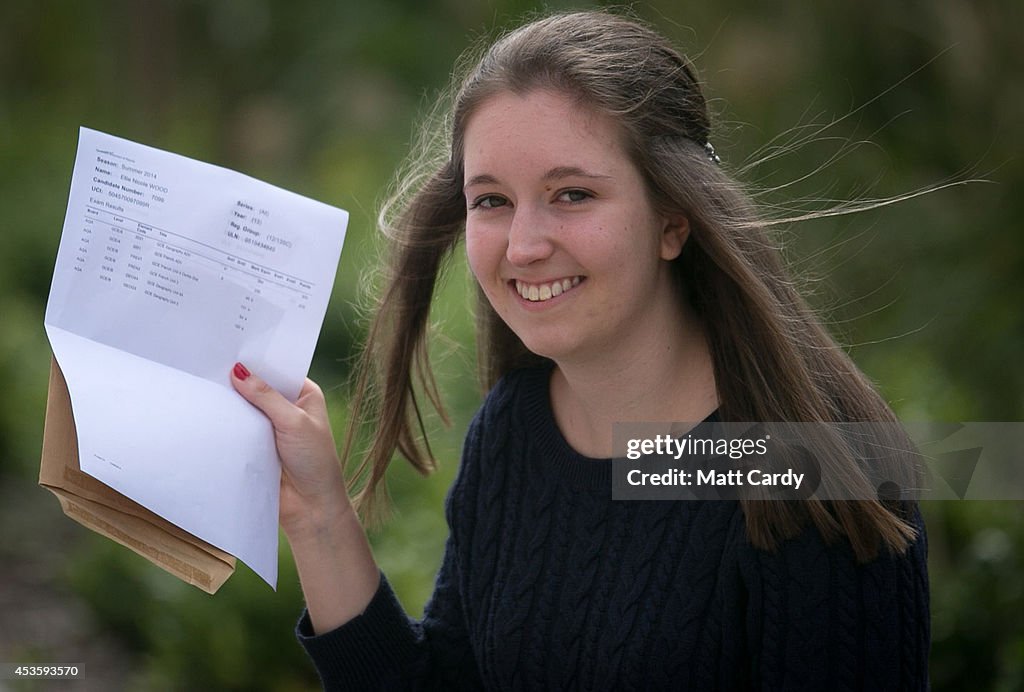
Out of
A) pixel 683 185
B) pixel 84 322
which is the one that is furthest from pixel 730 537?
pixel 84 322

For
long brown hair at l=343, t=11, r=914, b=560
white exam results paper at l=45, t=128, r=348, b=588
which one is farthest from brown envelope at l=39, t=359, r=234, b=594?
long brown hair at l=343, t=11, r=914, b=560

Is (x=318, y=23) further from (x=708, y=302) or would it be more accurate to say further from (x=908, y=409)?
(x=708, y=302)

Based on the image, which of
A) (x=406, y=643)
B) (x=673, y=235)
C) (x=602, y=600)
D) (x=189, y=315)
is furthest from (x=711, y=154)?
(x=406, y=643)

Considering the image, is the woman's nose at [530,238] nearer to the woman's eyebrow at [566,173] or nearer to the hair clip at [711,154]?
the woman's eyebrow at [566,173]

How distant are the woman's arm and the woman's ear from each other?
0.68 meters

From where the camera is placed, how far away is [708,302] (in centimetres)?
200

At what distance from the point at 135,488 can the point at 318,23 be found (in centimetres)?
789

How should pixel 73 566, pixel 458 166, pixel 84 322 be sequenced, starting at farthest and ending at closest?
pixel 73 566 → pixel 458 166 → pixel 84 322

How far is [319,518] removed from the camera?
2.12m

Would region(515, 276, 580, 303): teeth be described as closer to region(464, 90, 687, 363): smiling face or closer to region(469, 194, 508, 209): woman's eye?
region(464, 90, 687, 363): smiling face

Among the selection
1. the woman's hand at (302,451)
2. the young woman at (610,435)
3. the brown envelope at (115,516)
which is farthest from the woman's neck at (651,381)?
the brown envelope at (115,516)

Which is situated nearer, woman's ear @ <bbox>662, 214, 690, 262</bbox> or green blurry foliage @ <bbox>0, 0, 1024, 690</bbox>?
woman's ear @ <bbox>662, 214, 690, 262</bbox>

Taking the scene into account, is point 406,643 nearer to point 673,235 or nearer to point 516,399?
point 516,399

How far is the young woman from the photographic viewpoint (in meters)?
1.78
